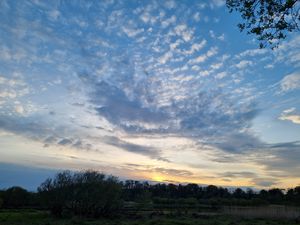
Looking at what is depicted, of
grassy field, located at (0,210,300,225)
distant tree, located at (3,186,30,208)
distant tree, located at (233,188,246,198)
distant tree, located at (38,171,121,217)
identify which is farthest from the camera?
distant tree, located at (233,188,246,198)

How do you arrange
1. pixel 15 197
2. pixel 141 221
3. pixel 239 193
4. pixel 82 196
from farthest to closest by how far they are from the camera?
pixel 239 193 < pixel 15 197 < pixel 82 196 < pixel 141 221

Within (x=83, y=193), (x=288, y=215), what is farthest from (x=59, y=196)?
(x=288, y=215)

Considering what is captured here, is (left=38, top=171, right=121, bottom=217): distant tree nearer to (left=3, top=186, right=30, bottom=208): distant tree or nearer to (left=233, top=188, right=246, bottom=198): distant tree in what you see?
(left=3, top=186, right=30, bottom=208): distant tree

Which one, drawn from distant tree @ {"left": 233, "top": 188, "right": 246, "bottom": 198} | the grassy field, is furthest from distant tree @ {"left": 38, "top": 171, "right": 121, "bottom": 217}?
distant tree @ {"left": 233, "top": 188, "right": 246, "bottom": 198}

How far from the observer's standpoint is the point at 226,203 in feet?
301

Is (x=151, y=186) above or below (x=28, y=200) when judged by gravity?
above

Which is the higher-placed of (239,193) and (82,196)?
(239,193)

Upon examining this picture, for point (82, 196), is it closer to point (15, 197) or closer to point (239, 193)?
point (15, 197)

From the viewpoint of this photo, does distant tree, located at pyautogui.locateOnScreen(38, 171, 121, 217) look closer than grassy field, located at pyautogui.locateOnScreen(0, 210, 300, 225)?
No

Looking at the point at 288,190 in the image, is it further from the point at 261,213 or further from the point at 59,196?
the point at 59,196

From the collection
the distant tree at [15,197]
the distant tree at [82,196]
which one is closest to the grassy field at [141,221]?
the distant tree at [82,196]

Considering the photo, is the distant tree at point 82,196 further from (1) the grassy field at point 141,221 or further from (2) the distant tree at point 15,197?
(2) the distant tree at point 15,197

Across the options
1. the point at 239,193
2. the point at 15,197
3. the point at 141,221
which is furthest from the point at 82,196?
the point at 239,193

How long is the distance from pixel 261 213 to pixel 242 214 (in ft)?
11.3
